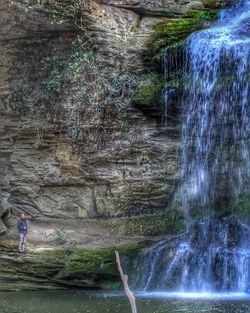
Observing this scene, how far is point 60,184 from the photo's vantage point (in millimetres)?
16422

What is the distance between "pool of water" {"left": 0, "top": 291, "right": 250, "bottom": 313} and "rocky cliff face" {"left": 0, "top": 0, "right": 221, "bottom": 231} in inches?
175

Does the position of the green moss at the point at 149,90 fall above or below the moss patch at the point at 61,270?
above

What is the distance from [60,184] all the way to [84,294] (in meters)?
5.08

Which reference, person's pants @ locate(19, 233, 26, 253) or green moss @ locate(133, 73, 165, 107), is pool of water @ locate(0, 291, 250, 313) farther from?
green moss @ locate(133, 73, 165, 107)

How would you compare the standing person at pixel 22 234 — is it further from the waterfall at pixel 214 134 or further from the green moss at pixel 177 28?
the green moss at pixel 177 28

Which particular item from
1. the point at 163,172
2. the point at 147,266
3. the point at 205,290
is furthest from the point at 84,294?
the point at 163,172

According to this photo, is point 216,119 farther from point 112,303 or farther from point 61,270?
point 112,303

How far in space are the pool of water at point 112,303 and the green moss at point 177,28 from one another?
25.4ft

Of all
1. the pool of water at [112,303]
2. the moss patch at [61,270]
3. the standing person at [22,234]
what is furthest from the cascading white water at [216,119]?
the standing person at [22,234]

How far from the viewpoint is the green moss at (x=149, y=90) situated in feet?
51.3

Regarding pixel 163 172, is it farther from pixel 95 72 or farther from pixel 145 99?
pixel 95 72

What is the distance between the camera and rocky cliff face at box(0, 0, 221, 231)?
15859 mm

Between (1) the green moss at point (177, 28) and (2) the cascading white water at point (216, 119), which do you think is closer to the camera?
(2) the cascading white water at point (216, 119)

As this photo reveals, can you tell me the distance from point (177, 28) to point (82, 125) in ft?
14.3
